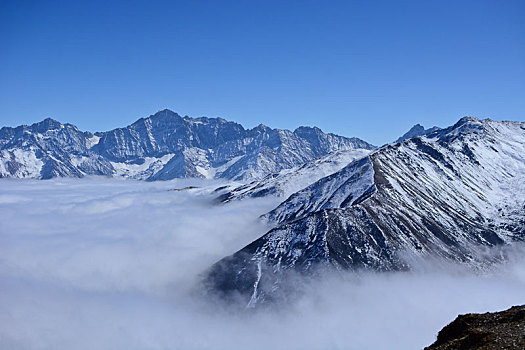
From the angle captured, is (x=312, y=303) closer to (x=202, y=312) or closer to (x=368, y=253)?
(x=368, y=253)

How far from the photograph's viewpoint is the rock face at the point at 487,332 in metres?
46.2

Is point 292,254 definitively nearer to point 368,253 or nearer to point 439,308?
point 368,253

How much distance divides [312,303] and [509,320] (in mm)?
124101

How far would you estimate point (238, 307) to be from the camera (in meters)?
176

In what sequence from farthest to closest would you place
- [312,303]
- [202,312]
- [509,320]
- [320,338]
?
[202,312] < [312,303] < [320,338] < [509,320]

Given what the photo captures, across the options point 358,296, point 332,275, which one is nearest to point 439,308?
point 358,296

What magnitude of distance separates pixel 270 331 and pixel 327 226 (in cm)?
6009

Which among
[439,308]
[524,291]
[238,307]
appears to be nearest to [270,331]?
[238,307]

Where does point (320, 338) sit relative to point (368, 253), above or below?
below

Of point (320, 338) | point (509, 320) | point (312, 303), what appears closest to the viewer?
point (509, 320)

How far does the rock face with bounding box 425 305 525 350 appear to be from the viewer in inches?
1817

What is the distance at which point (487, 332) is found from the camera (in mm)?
50062

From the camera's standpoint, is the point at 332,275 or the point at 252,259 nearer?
the point at 332,275

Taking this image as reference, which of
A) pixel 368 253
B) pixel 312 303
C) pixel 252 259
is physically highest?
pixel 252 259
